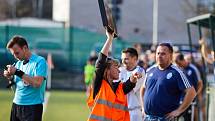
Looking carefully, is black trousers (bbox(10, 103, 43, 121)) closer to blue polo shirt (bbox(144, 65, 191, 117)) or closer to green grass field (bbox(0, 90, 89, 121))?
blue polo shirt (bbox(144, 65, 191, 117))

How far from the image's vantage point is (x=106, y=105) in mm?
8930

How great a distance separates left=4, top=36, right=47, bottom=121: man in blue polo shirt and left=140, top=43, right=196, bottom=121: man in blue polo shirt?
154 centimetres

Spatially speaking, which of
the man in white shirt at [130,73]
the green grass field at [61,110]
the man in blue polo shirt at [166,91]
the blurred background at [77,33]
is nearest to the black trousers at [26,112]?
the man in blue polo shirt at [166,91]

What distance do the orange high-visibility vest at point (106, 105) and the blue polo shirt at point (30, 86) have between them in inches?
37.6

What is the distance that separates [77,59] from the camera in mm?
37094

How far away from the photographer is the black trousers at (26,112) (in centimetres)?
970

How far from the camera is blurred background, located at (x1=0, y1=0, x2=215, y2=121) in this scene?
1107 inches

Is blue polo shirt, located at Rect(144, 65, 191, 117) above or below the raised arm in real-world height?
below

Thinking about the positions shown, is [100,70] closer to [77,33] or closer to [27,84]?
[27,84]

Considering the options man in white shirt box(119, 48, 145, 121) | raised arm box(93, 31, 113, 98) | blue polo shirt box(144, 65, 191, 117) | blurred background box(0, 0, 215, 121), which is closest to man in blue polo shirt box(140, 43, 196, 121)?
blue polo shirt box(144, 65, 191, 117)

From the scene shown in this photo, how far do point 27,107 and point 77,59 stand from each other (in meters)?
27.4

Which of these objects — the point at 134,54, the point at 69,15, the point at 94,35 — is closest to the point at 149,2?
the point at 69,15

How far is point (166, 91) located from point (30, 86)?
1.88 metres

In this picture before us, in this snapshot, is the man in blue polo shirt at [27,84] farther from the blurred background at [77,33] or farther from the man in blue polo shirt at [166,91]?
the blurred background at [77,33]
